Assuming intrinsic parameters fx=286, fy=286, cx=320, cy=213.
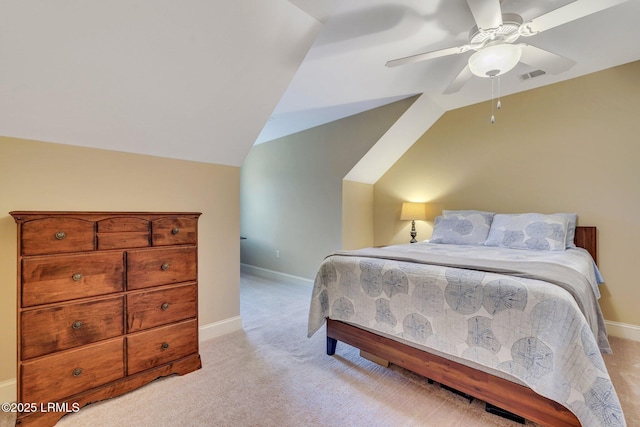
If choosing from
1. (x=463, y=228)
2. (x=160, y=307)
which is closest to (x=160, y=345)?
(x=160, y=307)

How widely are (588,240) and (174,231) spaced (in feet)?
11.7

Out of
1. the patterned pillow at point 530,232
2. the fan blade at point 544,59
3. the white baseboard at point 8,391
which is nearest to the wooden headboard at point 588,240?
the patterned pillow at point 530,232

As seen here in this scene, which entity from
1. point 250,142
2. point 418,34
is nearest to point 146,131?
point 250,142

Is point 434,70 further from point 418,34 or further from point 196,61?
point 196,61

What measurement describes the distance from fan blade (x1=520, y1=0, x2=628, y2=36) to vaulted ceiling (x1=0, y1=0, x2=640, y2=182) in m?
0.33

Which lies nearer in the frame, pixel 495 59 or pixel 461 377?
pixel 461 377

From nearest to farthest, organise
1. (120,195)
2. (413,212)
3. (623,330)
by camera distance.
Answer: (120,195), (623,330), (413,212)

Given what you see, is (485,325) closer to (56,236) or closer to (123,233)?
(123,233)

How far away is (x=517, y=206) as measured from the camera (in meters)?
3.10

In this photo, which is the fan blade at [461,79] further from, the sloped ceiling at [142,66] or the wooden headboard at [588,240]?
the wooden headboard at [588,240]

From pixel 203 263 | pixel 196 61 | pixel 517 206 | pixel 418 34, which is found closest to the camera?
pixel 196 61

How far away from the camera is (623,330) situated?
2529mm

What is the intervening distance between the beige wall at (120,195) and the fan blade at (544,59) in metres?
2.36

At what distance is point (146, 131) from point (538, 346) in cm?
262
